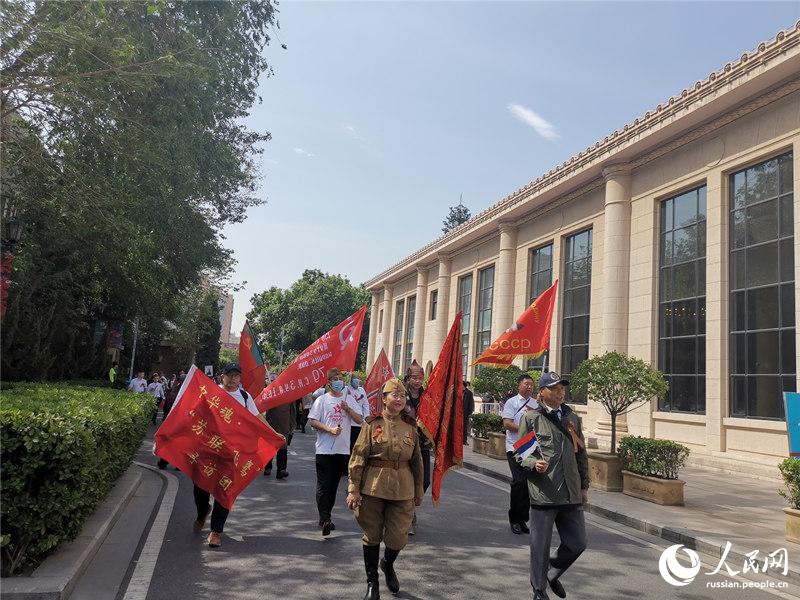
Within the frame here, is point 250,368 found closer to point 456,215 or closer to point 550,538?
point 550,538

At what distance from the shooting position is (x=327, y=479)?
692cm

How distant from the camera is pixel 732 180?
16.2m

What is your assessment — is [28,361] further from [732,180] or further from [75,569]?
[732,180]

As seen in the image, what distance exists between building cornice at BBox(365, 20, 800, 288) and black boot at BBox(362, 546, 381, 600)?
1407cm

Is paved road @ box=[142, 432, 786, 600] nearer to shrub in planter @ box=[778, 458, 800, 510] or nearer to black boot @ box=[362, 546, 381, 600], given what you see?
black boot @ box=[362, 546, 381, 600]

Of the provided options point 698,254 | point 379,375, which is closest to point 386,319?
point 698,254

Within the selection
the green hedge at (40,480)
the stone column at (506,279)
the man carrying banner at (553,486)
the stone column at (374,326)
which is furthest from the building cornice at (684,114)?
the stone column at (374,326)

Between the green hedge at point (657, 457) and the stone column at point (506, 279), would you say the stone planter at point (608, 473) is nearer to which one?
the green hedge at point (657, 457)

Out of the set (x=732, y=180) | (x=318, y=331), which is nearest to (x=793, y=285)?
(x=732, y=180)

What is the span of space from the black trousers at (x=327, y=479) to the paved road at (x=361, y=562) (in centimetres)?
29

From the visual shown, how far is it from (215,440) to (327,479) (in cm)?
129

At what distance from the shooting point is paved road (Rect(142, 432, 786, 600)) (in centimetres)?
505

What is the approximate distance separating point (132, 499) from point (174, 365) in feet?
156

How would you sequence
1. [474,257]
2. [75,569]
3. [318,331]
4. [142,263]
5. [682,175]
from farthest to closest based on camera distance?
1. [318,331]
2. [474,257]
3. [682,175]
4. [142,263]
5. [75,569]
